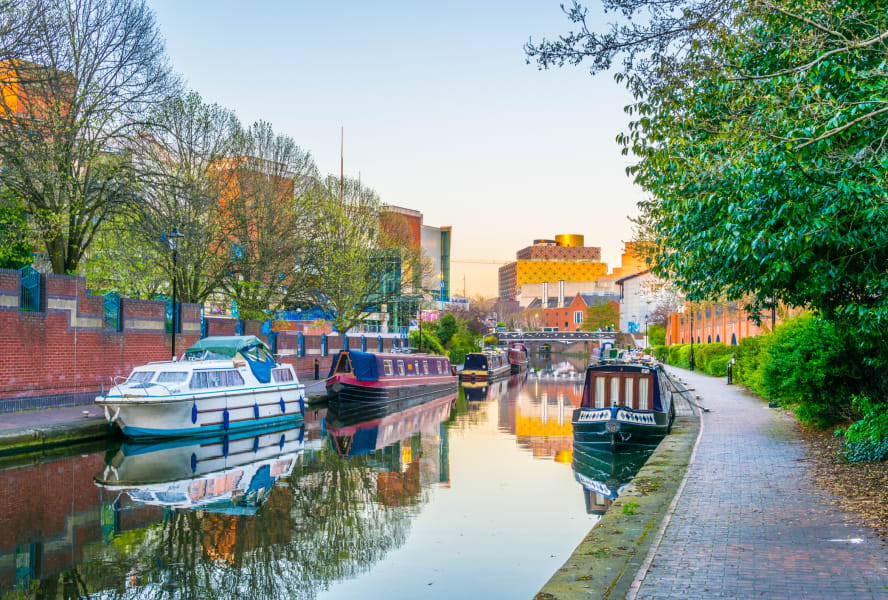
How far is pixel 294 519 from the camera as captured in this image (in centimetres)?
1202

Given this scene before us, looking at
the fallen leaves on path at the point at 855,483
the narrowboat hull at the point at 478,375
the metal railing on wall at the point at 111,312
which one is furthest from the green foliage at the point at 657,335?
the fallen leaves on path at the point at 855,483

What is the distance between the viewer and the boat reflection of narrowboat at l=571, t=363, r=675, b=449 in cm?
1894

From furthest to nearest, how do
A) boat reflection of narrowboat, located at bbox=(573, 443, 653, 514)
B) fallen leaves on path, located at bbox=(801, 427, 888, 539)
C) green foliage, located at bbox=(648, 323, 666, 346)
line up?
green foliage, located at bbox=(648, 323, 666, 346) → boat reflection of narrowboat, located at bbox=(573, 443, 653, 514) → fallen leaves on path, located at bbox=(801, 427, 888, 539)

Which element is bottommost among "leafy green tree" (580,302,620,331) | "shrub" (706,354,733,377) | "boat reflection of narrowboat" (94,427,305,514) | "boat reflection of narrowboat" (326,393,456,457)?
"boat reflection of narrowboat" (326,393,456,457)

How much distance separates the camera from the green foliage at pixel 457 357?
6419 cm

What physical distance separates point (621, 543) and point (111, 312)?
20723mm

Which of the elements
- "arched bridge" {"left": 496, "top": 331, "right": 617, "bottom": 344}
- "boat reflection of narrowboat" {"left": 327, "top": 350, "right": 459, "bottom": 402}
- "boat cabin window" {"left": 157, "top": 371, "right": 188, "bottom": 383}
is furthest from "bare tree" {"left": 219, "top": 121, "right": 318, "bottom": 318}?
"arched bridge" {"left": 496, "top": 331, "right": 617, "bottom": 344}

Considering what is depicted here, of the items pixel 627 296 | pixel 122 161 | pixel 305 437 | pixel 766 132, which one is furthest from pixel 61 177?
pixel 627 296

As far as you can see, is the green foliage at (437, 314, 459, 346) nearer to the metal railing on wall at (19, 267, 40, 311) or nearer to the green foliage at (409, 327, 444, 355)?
the green foliage at (409, 327, 444, 355)

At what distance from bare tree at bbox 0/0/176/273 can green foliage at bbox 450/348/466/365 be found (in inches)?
1688

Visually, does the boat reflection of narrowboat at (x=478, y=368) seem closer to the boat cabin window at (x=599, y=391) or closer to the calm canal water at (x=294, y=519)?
the calm canal water at (x=294, y=519)

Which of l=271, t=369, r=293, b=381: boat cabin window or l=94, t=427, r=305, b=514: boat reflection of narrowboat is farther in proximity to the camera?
l=271, t=369, r=293, b=381: boat cabin window

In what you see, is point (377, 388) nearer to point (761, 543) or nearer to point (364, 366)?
point (364, 366)

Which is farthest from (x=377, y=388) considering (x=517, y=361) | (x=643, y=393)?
(x=517, y=361)
